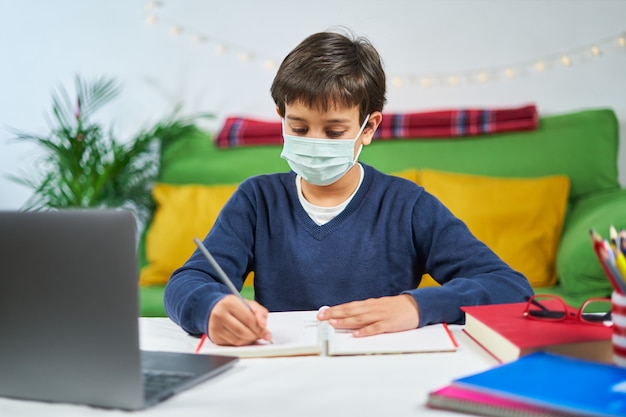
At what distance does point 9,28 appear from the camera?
10.5 ft

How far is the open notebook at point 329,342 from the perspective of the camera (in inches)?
36.2

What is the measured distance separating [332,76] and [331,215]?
0.26 meters

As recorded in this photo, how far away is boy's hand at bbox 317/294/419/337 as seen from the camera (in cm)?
100

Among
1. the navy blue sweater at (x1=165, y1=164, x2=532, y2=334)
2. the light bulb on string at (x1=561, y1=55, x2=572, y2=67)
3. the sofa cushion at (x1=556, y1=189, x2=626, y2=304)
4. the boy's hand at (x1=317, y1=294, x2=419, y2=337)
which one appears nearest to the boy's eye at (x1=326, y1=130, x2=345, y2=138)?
the navy blue sweater at (x1=165, y1=164, x2=532, y2=334)

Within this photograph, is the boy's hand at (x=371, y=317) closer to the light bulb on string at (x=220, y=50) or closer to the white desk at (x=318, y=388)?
the white desk at (x=318, y=388)

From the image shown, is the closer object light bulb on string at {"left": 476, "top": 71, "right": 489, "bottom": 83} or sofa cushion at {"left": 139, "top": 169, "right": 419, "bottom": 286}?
sofa cushion at {"left": 139, "top": 169, "right": 419, "bottom": 286}

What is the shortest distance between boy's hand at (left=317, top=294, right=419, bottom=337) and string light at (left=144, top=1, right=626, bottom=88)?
2.05m

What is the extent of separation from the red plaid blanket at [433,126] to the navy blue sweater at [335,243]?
129 centimetres

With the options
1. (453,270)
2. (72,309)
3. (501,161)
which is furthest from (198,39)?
(72,309)

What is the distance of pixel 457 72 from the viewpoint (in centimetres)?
294

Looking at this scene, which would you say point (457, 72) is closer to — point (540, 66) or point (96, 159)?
point (540, 66)

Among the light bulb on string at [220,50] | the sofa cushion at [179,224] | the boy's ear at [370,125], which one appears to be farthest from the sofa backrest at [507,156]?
the boy's ear at [370,125]

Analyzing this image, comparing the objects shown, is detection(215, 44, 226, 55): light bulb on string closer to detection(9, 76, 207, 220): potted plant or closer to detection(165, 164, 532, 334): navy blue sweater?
detection(9, 76, 207, 220): potted plant

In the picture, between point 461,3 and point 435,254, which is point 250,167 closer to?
point 461,3
